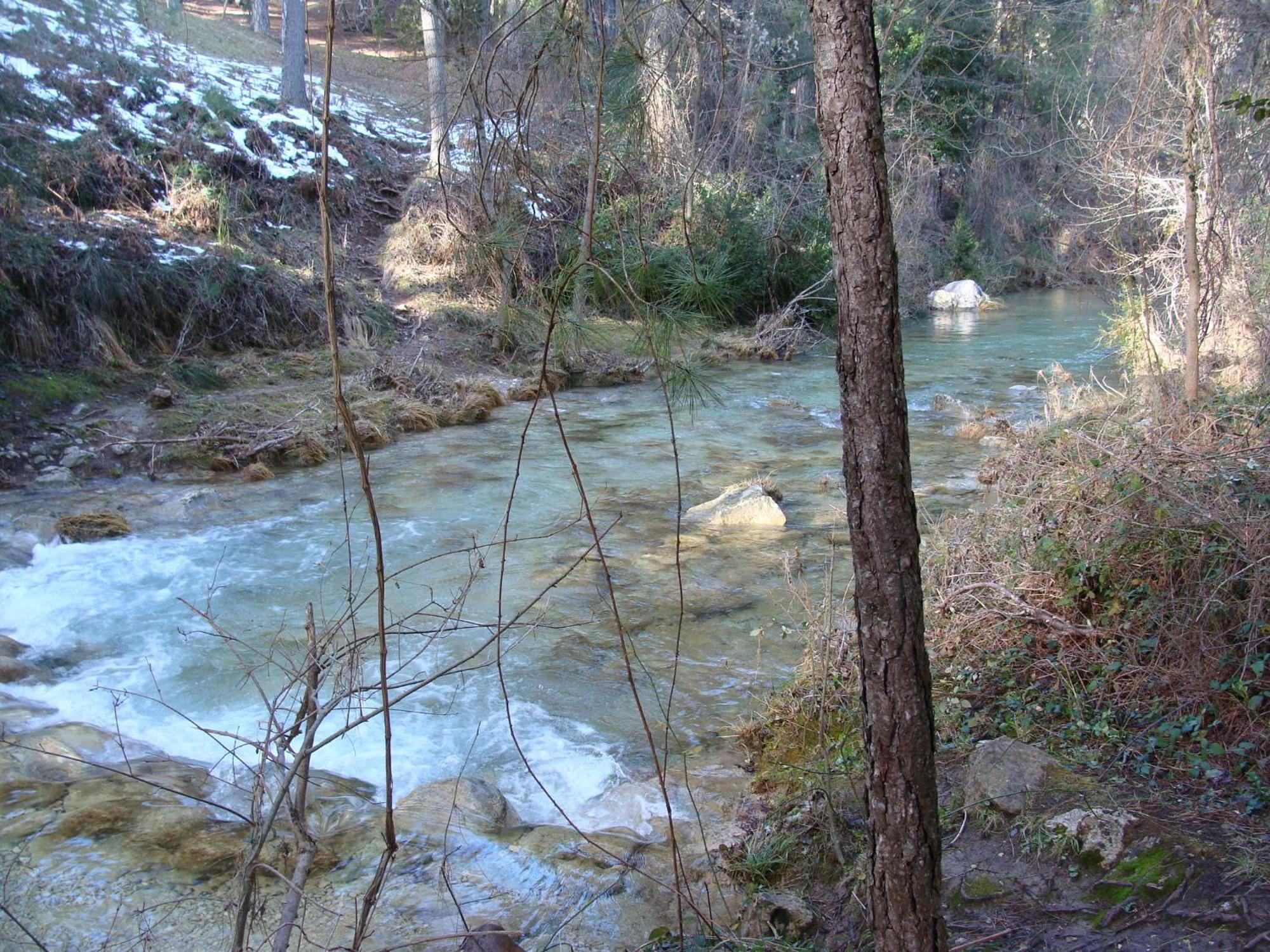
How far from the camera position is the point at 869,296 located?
2043 millimetres

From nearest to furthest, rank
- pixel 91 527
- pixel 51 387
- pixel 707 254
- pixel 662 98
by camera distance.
Answer: pixel 662 98 < pixel 707 254 < pixel 91 527 < pixel 51 387

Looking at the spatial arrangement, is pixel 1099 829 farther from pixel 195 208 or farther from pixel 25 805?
pixel 195 208

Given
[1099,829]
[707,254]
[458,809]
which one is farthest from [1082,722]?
[707,254]

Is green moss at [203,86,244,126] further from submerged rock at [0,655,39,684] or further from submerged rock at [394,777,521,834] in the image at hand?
submerged rock at [394,777,521,834]

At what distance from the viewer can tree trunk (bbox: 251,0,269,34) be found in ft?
84.0

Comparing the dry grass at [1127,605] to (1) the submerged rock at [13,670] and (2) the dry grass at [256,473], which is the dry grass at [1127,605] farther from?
(2) the dry grass at [256,473]

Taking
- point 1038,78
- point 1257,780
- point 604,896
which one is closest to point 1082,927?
point 1257,780

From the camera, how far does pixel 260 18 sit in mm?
25578

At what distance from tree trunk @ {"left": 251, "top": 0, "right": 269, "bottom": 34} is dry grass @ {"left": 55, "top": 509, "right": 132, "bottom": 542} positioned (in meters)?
21.9

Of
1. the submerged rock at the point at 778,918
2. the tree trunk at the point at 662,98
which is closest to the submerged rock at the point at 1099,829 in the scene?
the submerged rock at the point at 778,918

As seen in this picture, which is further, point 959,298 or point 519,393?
point 959,298

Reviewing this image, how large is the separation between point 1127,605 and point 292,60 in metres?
18.9

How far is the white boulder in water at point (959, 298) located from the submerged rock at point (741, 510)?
16.1 m

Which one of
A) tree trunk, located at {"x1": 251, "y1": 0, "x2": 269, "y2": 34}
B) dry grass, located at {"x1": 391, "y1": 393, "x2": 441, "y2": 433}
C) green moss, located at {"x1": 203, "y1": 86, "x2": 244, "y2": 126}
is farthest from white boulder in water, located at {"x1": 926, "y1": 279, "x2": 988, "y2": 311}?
tree trunk, located at {"x1": 251, "y1": 0, "x2": 269, "y2": 34}
